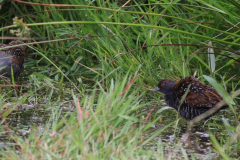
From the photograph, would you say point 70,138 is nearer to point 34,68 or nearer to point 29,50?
point 34,68

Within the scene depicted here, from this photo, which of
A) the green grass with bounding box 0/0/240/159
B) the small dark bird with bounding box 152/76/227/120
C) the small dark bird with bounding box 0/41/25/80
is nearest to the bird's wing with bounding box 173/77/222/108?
the small dark bird with bounding box 152/76/227/120

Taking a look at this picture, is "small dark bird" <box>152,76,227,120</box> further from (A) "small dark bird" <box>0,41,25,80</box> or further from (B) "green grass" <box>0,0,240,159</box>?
(A) "small dark bird" <box>0,41,25,80</box>

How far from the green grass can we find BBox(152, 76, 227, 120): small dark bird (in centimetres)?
17

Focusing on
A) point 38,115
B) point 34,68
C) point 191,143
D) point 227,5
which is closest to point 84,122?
point 191,143

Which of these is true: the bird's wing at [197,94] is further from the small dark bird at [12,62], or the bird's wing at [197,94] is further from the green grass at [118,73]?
the small dark bird at [12,62]

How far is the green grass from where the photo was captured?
2.94 metres

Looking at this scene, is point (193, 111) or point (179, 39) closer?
point (193, 111)

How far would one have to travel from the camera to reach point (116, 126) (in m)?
3.18

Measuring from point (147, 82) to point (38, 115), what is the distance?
1.41m

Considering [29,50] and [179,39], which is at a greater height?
[179,39]

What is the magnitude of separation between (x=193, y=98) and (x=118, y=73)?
3.92ft

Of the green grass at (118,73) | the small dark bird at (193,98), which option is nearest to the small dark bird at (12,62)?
the green grass at (118,73)

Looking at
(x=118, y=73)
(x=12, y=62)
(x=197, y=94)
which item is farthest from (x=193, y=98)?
(x=12, y=62)

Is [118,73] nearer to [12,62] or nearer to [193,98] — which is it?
[193,98]
